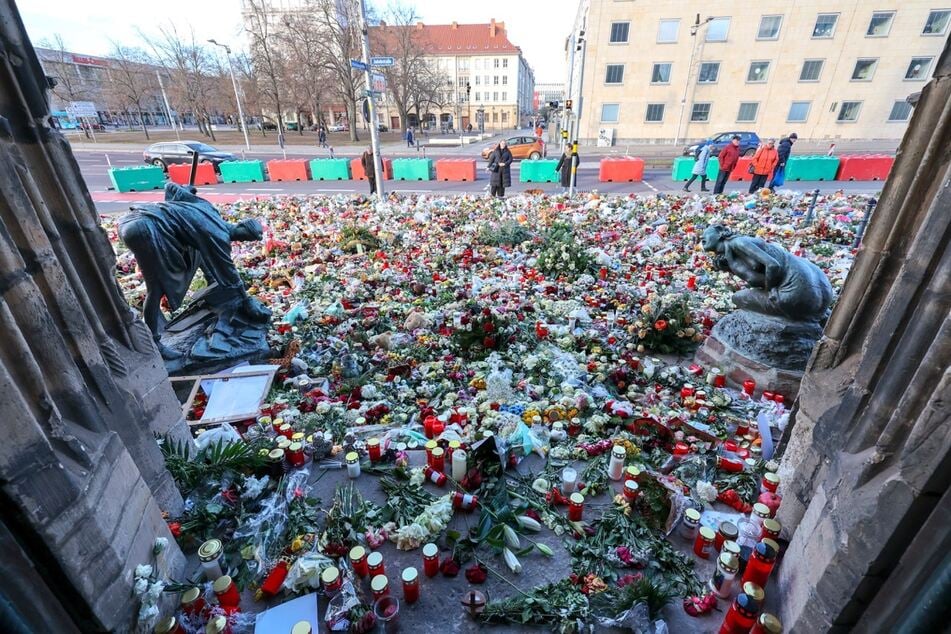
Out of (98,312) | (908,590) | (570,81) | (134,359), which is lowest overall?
(908,590)

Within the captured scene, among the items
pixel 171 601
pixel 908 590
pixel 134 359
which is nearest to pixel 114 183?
pixel 134 359

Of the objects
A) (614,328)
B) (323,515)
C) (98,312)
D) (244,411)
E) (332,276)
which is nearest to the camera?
(98,312)

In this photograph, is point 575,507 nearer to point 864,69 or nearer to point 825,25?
point 825,25

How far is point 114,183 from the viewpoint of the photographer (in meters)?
15.3

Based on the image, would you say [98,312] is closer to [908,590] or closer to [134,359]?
[134,359]

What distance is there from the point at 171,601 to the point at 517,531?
184cm

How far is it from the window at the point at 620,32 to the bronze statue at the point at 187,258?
1080 inches

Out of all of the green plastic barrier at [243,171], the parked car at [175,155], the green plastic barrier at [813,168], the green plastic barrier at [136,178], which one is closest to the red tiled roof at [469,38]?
the parked car at [175,155]

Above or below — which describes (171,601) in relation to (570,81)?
below

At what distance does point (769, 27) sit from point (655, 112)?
6.80 metres

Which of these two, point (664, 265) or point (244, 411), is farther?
point (664, 265)

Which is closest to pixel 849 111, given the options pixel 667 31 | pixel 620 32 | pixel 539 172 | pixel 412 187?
pixel 667 31

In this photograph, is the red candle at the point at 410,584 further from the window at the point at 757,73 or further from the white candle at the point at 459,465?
the window at the point at 757,73

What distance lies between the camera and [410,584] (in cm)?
227
